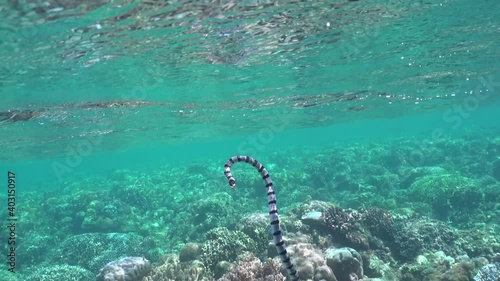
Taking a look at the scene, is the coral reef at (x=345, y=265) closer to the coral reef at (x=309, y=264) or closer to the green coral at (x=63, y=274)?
the coral reef at (x=309, y=264)

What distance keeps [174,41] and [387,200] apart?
13087 millimetres

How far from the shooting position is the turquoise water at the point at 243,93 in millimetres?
10125

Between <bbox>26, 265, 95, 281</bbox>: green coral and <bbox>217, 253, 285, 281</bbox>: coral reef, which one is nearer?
<bbox>217, 253, 285, 281</bbox>: coral reef

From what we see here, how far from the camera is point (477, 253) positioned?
36.9ft

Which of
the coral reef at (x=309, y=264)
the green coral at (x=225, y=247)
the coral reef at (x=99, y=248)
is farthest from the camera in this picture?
the coral reef at (x=99, y=248)

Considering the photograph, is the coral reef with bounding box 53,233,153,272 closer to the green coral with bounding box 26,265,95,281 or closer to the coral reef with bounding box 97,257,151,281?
the green coral with bounding box 26,265,95,281

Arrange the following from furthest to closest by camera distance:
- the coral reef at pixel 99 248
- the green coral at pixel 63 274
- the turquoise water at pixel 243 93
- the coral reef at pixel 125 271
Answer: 1. the coral reef at pixel 99 248
2. the green coral at pixel 63 274
3. the turquoise water at pixel 243 93
4. the coral reef at pixel 125 271

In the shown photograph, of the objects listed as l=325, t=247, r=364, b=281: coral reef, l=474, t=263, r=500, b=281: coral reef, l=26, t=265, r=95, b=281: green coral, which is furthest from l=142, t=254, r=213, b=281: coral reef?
l=474, t=263, r=500, b=281: coral reef

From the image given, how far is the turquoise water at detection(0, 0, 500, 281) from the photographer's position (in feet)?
33.2

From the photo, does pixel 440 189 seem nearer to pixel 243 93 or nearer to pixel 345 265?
pixel 345 265

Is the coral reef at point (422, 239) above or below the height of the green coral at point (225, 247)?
below

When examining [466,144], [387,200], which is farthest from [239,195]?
[466,144]

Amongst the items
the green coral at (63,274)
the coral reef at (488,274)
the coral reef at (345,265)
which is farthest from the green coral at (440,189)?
the green coral at (63,274)

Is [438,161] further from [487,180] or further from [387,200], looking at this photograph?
[387,200]
